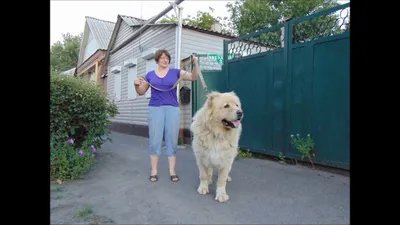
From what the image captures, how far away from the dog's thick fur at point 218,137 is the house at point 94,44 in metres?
13.5

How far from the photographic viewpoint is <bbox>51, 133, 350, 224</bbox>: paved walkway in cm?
317

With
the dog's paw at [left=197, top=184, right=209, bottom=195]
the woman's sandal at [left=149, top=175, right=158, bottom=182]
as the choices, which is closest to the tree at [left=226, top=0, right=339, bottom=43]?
the woman's sandal at [left=149, top=175, right=158, bottom=182]

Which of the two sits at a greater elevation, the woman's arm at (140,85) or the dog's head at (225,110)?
the woman's arm at (140,85)

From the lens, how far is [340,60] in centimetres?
464

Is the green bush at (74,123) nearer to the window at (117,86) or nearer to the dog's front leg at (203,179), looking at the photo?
the dog's front leg at (203,179)

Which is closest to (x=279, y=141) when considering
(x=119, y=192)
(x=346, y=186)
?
(x=346, y=186)

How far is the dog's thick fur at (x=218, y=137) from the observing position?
3.86 m

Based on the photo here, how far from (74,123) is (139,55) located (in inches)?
278

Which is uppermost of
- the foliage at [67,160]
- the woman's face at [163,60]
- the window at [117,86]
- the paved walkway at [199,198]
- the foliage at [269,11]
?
the foliage at [269,11]

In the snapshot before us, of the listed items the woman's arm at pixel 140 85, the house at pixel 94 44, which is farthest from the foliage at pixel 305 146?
the house at pixel 94 44

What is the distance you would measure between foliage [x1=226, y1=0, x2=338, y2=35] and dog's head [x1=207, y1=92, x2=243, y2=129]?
19.4 m

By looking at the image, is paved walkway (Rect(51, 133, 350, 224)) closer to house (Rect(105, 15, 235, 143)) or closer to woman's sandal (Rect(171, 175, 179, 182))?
woman's sandal (Rect(171, 175, 179, 182))

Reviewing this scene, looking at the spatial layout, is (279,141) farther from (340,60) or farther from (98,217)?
(98,217)
